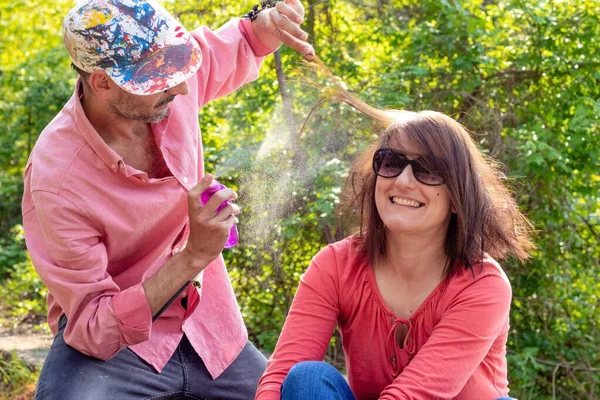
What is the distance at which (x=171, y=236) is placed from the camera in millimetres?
2824

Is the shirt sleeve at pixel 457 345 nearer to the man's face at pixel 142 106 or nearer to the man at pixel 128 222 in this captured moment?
the man at pixel 128 222

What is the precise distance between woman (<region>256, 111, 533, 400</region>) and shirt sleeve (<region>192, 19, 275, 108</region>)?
704 mm

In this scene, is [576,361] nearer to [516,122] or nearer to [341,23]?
[516,122]

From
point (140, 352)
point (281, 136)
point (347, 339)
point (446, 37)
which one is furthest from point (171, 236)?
point (446, 37)

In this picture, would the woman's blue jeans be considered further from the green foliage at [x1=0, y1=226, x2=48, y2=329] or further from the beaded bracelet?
the green foliage at [x1=0, y1=226, x2=48, y2=329]

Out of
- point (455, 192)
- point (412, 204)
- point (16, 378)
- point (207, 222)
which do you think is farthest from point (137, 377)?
point (16, 378)

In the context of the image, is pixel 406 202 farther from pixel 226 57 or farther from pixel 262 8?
pixel 262 8

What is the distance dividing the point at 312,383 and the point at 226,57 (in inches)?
50.1

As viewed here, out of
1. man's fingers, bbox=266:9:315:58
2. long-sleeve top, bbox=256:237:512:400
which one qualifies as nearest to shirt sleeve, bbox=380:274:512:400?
long-sleeve top, bbox=256:237:512:400

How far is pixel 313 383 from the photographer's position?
234 centimetres

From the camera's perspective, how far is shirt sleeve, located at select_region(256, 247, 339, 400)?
2.55m

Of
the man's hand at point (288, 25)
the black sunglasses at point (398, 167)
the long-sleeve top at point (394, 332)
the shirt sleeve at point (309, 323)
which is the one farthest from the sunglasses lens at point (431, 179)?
the man's hand at point (288, 25)

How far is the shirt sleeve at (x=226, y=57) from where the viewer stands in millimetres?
3070

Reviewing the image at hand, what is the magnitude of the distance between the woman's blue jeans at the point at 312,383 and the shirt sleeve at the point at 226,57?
3.66 feet
